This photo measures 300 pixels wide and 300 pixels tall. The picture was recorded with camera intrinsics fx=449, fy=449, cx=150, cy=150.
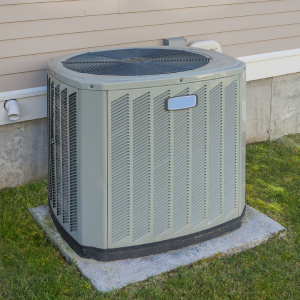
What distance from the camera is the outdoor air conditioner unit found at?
8.71 feet

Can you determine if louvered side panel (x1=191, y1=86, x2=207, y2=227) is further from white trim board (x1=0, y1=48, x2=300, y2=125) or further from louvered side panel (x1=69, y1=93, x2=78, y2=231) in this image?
white trim board (x1=0, y1=48, x2=300, y2=125)

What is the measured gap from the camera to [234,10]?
4.66 metres

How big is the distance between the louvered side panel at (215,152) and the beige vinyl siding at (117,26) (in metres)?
1.45

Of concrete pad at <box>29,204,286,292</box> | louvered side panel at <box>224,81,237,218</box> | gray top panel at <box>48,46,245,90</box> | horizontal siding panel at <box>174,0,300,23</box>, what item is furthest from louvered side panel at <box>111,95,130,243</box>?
horizontal siding panel at <box>174,0,300,23</box>

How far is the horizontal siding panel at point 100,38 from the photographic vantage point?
3.57m

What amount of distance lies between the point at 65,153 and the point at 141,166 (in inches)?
21.2

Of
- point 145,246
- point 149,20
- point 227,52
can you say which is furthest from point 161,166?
point 227,52

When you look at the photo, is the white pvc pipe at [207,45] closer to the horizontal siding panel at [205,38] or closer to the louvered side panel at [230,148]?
the horizontal siding panel at [205,38]

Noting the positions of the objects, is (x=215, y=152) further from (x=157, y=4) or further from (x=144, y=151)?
(x=157, y=4)

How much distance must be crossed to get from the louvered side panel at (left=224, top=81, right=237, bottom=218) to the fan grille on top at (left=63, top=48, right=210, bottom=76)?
0.96ft

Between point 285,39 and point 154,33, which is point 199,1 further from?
point 285,39

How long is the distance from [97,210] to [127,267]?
0.43 metres

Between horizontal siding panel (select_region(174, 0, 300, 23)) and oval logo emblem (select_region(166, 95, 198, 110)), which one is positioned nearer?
oval logo emblem (select_region(166, 95, 198, 110))

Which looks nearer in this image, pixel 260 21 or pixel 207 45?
pixel 207 45
